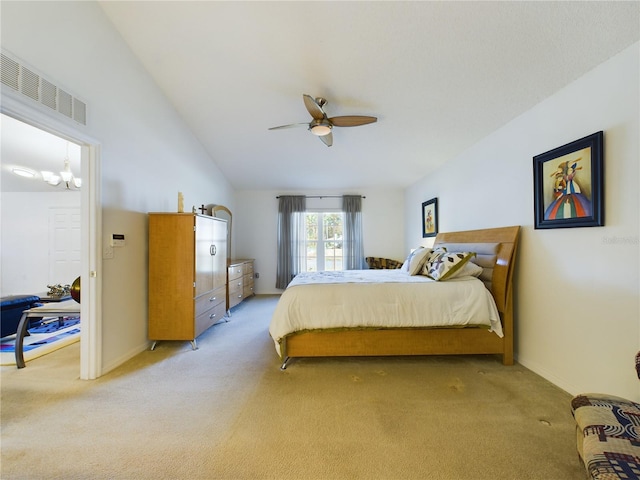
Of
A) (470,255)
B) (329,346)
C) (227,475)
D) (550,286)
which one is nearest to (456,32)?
(470,255)

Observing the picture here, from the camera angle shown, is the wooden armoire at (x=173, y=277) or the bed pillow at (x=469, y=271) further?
the wooden armoire at (x=173, y=277)

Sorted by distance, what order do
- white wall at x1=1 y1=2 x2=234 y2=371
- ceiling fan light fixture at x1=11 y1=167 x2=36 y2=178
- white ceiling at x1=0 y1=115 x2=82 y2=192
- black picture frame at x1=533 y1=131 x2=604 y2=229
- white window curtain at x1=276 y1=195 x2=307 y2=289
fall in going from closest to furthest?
black picture frame at x1=533 y1=131 x2=604 y2=229
white wall at x1=1 y1=2 x2=234 y2=371
white ceiling at x1=0 y1=115 x2=82 y2=192
ceiling fan light fixture at x1=11 y1=167 x2=36 y2=178
white window curtain at x1=276 y1=195 x2=307 y2=289

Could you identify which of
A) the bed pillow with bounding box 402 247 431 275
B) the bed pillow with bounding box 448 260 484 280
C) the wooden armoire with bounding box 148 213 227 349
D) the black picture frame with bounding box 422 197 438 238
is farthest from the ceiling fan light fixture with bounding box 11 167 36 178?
the black picture frame with bounding box 422 197 438 238

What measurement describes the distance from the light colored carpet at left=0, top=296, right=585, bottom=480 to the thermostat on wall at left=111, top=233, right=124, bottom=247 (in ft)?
3.68

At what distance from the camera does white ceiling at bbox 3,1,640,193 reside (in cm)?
173

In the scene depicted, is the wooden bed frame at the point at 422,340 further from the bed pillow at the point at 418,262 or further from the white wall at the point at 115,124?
the white wall at the point at 115,124

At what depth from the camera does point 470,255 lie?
2533mm

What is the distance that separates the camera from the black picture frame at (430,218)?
13.4 feet

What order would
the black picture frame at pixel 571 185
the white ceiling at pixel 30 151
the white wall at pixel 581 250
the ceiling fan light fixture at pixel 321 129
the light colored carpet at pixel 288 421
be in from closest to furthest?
the light colored carpet at pixel 288 421 < the white wall at pixel 581 250 < the black picture frame at pixel 571 185 < the ceiling fan light fixture at pixel 321 129 < the white ceiling at pixel 30 151

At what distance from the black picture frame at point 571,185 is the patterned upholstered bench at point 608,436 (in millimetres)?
1016

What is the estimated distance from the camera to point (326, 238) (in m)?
5.75

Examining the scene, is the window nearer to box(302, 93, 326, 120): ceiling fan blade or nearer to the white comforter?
box(302, 93, 326, 120): ceiling fan blade

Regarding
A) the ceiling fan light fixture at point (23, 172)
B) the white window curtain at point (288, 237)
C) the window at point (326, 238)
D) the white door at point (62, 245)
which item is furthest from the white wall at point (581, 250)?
the white door at point (62, 245)

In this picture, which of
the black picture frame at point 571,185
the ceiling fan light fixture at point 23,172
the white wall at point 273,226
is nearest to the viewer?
the black picture frame at point 571,185
